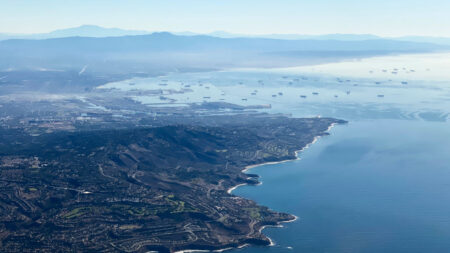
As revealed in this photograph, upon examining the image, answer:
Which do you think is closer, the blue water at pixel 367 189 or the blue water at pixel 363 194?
the blue water at pixel 363 194

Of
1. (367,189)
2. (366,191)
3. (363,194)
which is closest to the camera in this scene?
(363,194)

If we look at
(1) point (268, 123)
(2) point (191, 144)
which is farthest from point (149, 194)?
(1) point (268, 123)

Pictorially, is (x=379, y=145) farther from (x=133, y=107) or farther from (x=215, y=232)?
(x=133, y=107)

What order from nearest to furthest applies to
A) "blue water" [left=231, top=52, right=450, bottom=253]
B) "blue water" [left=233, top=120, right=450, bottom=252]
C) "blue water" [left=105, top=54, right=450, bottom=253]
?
"blue water" [left=233, top=120, right=450, bottom=252], "blue water" [left=231, top=52, right=450, bottom=253], "blue water" [left=105, top=54, right=450, bottom=253]

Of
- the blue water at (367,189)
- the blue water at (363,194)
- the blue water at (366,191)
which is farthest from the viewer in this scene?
the blue water at (367,189)

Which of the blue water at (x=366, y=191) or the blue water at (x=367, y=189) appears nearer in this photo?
the blue water at (x=366, y=191)

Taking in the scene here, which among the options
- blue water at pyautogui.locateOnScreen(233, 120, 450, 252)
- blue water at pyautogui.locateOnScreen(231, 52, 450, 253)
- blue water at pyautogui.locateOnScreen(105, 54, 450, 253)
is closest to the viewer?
blue water at pyautogui.locateOnScreen(233, 120, 450, 252)

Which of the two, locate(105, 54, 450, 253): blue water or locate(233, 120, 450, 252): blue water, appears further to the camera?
locate(105, 54, 450, 253): blue water

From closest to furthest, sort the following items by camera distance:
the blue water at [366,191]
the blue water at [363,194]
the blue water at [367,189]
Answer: the blue water at [363,194]
the blue water at [366,191]
the blue water at [367,189]

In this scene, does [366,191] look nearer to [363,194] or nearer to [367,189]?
[367,189]

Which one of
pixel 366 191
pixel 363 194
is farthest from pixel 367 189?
pixel 363 194

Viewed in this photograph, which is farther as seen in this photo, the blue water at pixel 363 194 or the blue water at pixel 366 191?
the blue water at pixel 366 191
